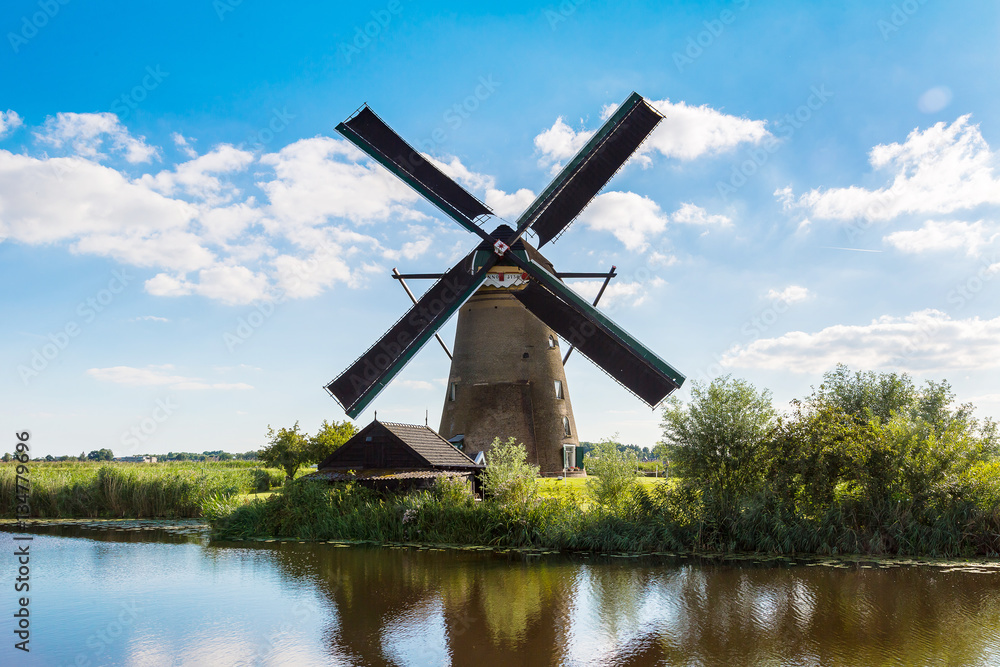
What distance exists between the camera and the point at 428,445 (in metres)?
18.0

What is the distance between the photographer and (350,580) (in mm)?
10750

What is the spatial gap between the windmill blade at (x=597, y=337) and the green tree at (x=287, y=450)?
11.8 m

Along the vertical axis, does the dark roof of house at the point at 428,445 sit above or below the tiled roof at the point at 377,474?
above

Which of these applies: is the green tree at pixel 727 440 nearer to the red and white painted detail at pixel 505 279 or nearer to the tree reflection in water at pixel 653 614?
the tree reflection in water at pixel 653 614

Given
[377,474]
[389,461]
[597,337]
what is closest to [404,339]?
[389,461]

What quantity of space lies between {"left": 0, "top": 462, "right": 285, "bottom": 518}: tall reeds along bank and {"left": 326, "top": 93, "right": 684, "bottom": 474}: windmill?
6884 millimetres

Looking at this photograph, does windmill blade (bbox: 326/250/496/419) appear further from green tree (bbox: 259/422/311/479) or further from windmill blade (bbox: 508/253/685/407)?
green tree (bbox: 259/422/311/479)

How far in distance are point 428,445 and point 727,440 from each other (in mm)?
8003

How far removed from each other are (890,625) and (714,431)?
631 cm

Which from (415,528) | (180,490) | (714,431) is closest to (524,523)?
(415,528)

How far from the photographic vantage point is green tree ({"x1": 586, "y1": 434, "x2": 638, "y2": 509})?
15180 mm

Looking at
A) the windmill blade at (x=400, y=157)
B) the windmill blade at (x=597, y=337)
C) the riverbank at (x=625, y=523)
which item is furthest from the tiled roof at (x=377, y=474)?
the windmill blade at (x=400, y=157)

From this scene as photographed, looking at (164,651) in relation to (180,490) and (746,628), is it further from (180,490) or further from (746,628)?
(180,490)

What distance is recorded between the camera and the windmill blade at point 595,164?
2094 cm
